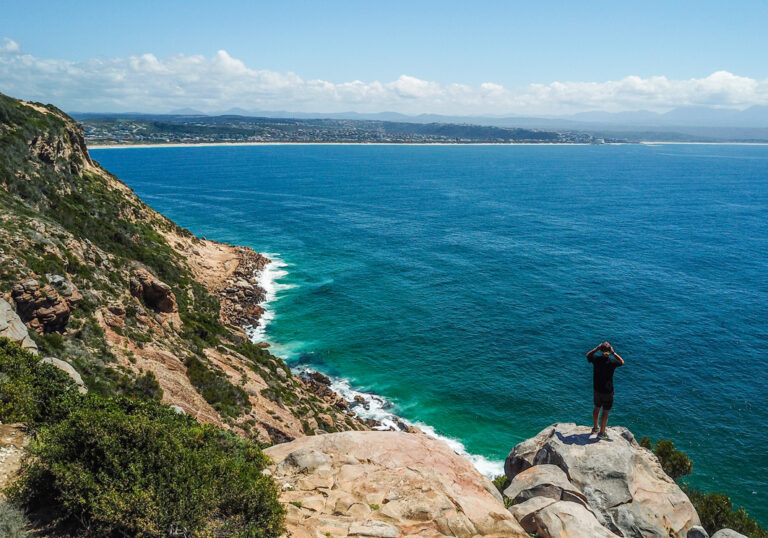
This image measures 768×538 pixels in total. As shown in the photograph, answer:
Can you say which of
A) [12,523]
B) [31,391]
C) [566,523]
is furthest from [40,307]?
[566,523]

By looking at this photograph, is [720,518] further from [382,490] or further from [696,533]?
[382,490]

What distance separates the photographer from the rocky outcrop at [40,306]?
960 inches

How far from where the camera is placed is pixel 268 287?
231ft

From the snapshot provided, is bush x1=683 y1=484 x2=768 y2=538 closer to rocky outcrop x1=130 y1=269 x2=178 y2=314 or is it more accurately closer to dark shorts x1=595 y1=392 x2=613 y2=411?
dark shorts x1=595 y1=392 x2=613 y2=411

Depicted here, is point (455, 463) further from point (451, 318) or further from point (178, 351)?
point (451, 318)

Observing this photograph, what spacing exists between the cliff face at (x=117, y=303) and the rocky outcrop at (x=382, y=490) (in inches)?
491

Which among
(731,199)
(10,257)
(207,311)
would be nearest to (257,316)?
(207,311)

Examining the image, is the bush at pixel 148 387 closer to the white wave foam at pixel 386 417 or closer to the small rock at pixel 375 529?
the small rock at pixel 375 529

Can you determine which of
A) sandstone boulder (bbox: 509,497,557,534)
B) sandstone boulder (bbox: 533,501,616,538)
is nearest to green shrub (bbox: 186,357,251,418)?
sandstone boulder (bbox: 509,497,557,534)

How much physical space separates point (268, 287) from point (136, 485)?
6066 cm

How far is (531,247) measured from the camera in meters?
87.6

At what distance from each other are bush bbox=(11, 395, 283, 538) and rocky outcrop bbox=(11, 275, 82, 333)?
15.3 m

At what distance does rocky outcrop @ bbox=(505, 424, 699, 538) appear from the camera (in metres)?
17.0

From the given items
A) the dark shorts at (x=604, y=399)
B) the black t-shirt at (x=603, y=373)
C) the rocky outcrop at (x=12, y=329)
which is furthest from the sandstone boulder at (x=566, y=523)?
the rocky outcrop at (x=12, y=329)
